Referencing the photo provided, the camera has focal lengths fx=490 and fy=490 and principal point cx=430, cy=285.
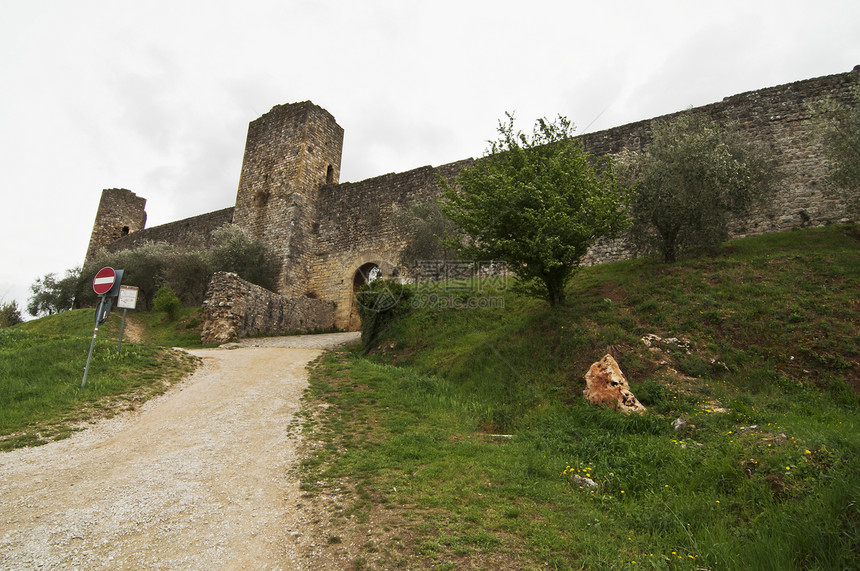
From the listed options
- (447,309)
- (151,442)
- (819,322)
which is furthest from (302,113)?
(819,322)

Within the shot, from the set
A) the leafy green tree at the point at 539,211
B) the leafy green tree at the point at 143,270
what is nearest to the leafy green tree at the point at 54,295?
the leafy green tree at the point at 143,270

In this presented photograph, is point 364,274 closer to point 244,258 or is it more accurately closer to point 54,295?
point 244,258

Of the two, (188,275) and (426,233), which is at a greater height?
(426,233)

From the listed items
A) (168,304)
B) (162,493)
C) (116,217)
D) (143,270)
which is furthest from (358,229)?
(116,217)

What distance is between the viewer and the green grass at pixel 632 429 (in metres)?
4.11

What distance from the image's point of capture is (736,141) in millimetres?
13312

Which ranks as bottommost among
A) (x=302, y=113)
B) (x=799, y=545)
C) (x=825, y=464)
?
(x=799, y=545)

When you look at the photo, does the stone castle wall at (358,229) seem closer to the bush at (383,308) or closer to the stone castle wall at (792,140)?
the bush at (383,308)

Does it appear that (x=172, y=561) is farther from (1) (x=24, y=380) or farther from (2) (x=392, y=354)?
(2) (x=392, y=354)

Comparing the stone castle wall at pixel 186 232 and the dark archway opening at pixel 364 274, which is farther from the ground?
the stone castle wall at pixel 186 232

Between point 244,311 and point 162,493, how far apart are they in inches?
564

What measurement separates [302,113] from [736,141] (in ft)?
63.9

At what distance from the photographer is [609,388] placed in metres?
7.52

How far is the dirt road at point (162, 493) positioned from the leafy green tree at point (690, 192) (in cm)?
971
